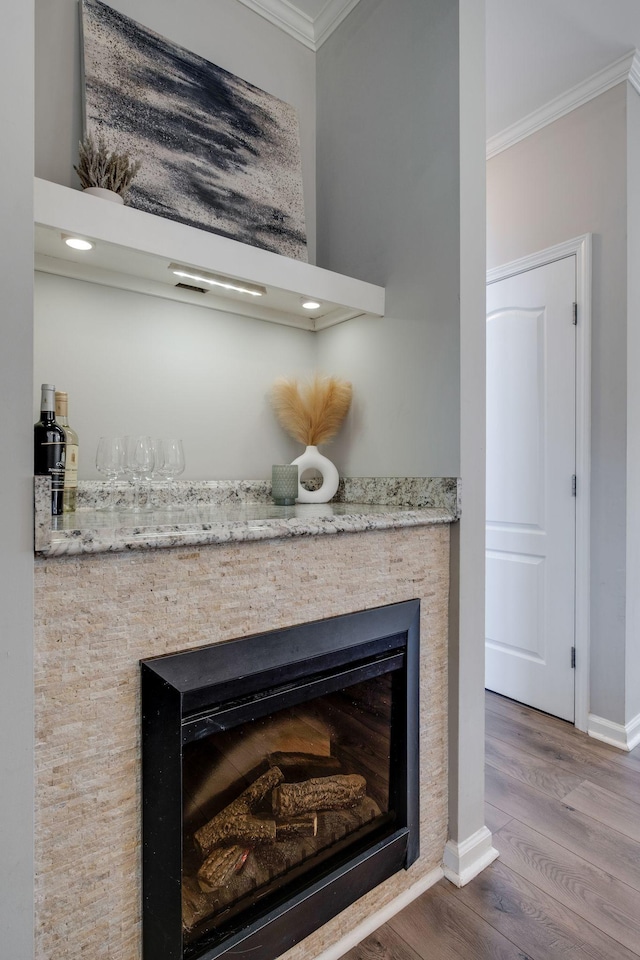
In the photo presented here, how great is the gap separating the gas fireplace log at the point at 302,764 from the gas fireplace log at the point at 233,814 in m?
0.02

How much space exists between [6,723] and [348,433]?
4.49 ft

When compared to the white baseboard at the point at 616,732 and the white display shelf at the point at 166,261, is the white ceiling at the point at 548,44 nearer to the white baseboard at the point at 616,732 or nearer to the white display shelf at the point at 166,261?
the white display shelf at the point at 166,261

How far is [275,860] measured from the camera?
111cm

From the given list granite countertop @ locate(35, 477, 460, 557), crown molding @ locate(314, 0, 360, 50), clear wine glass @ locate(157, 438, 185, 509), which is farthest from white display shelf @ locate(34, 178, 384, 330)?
crown molding @ locate(314, 0, 360, 50)

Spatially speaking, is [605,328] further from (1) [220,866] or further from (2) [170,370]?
(1) [220,866]

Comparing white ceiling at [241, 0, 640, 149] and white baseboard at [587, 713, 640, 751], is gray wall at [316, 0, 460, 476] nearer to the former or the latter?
white ceiling at [241, 0, 640, 149]

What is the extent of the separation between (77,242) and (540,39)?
7.04 feet

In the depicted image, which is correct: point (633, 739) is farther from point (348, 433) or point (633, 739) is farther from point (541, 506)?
point (348, 433)

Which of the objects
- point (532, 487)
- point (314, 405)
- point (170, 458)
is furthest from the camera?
point (532, 487)

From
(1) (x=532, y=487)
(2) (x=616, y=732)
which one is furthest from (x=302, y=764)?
(1) (x=532, y=487)

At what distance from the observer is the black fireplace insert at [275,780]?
898 mm

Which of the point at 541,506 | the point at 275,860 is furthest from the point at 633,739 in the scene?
the point at 275,860

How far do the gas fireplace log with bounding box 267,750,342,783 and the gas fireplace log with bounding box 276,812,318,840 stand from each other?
9cm

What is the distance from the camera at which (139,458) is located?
134cm
